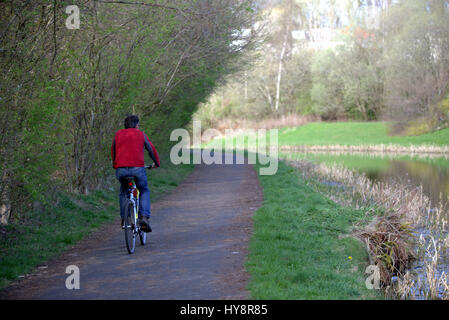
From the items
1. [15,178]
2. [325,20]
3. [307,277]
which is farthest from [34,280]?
[325,20]

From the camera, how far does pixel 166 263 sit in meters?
7.73

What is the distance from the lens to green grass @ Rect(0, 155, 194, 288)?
791 centimetres

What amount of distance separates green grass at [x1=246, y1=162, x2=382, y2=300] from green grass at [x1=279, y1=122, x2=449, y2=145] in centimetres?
3569

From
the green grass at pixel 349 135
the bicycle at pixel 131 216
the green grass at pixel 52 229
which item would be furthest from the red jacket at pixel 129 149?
the green grass at pixel 349 135

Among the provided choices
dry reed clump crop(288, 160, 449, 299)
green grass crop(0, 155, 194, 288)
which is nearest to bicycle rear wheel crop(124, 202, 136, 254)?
green grass crop(0, 155, 194, 288)

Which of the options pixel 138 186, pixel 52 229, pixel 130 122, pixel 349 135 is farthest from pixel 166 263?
pixel 349 135

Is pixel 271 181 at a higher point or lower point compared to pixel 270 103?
lower

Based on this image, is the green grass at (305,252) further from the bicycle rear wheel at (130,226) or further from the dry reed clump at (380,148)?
the dry reed clump at (380,148)

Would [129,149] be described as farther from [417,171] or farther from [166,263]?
[417,171]

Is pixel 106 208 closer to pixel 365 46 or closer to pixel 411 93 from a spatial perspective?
pixel 411 93

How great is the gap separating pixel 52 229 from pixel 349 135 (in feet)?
162

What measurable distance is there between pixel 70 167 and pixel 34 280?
6.44 m

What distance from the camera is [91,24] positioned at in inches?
433

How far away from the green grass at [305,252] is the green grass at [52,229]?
3.08 meters
